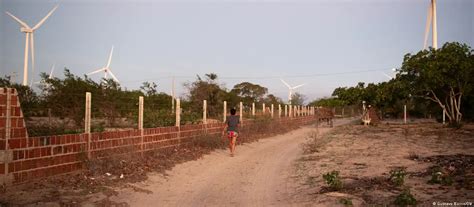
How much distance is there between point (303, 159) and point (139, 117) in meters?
4.77

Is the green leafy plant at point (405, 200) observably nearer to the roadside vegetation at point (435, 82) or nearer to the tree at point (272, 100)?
the roadside vegetation at point (435, 82)

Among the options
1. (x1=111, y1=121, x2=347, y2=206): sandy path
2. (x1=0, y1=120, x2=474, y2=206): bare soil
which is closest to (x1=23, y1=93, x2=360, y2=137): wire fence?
(x1=0, y1=120, x2=474, y2=206): bare soil

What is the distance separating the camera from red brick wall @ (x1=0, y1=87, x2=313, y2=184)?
7.17m

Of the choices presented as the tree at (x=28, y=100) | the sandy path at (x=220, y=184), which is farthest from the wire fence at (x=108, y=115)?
the sandy path at (x=220, y=184)

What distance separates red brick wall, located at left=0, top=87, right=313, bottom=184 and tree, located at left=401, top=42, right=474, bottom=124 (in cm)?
1953

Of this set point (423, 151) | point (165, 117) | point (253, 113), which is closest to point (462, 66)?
point (253, 113)

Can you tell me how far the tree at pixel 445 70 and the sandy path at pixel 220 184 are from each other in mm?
16294

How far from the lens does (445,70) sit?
25344mm

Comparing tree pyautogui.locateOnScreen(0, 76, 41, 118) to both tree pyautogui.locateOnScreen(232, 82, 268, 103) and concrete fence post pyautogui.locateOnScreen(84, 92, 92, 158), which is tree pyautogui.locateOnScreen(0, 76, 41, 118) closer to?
concrete fence post pyautogui.locateOnScreen(84, 92, 92, 158)

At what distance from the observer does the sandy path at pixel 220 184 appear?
7312 mm

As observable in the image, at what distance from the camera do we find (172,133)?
13180mm

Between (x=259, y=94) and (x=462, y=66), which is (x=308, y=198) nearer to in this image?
(x=462, y=66)

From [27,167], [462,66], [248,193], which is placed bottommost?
[248,193]

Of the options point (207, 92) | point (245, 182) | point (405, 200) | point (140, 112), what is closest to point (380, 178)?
point (405, 200)
